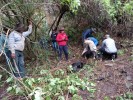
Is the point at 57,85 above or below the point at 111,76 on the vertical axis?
above

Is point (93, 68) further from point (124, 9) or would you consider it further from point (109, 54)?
point (124, 9)

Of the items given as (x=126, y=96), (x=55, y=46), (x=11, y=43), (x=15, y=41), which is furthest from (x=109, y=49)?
(x=11, y=43)

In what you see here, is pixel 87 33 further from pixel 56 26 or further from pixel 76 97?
pixel 76 97

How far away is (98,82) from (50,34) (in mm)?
4481

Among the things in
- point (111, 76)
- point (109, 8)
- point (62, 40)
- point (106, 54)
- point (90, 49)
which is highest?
point (109, 8)

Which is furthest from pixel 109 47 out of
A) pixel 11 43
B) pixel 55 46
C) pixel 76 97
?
pixel 11 43

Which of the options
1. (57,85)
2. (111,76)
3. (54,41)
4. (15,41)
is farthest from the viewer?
(54,41)

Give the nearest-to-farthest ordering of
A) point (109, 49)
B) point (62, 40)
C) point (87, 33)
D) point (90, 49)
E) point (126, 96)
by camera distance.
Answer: point (126, 96) < point (109, 49) < point (62, 40) < point (90, 49) < point (87, 33)

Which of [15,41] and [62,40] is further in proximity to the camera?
[62,40]

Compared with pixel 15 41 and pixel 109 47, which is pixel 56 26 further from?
pixel 15 41

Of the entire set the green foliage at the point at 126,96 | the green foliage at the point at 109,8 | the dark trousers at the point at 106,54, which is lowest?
the green foliage at the point at 126,96

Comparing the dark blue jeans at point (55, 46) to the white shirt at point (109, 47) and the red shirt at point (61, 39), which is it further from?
the white shirt at point (109, 47)

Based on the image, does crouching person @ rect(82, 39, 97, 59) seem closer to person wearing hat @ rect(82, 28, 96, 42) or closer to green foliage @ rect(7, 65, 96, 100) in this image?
person wearing hat @ rect(82, 28, 96, 42)

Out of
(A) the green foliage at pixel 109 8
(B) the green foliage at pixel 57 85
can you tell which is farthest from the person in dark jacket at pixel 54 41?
(B) the green foliage at pixel 57 85
